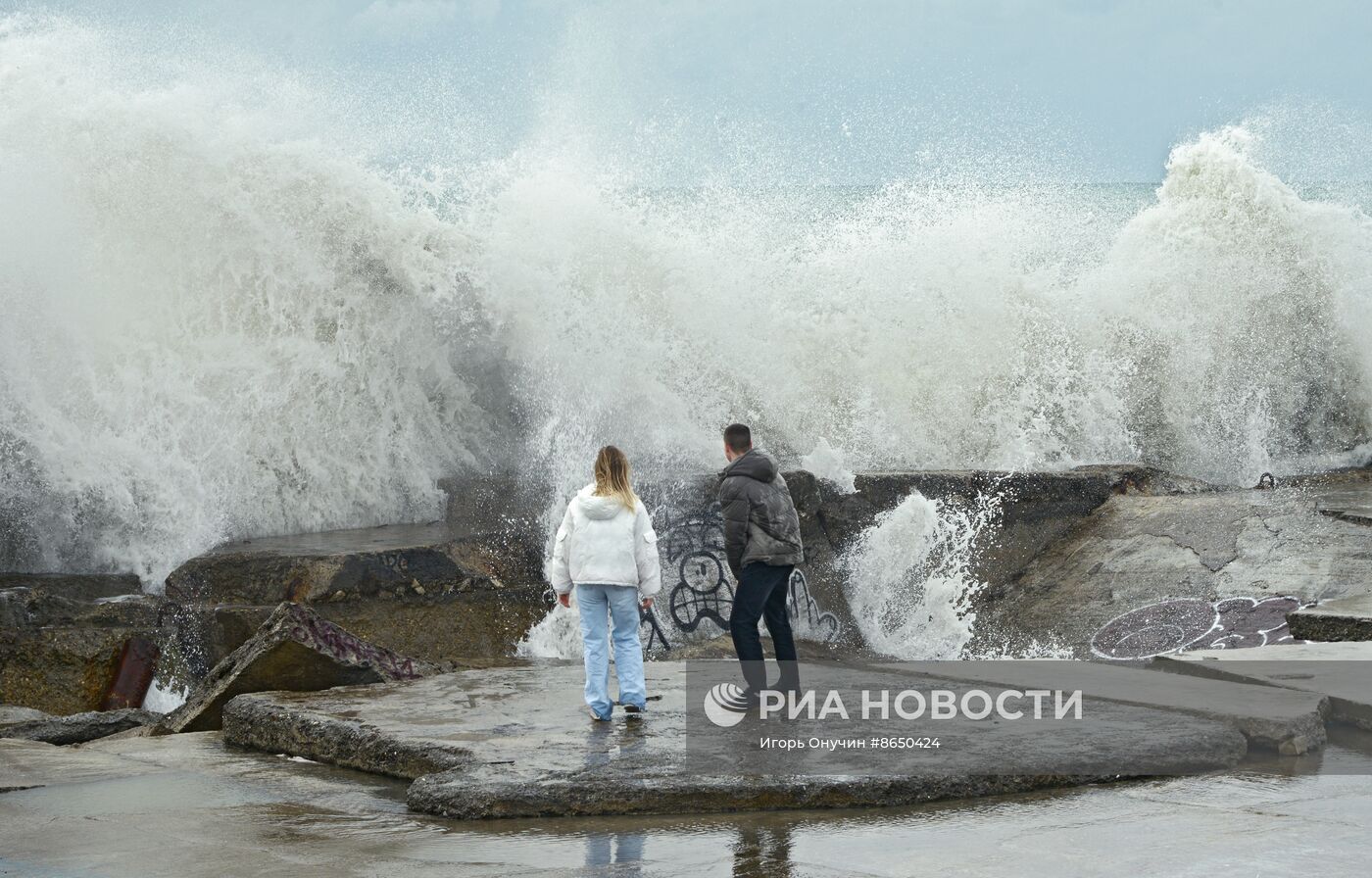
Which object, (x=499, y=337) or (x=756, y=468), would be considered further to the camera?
(x=499, y=337)

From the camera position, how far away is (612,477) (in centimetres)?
601

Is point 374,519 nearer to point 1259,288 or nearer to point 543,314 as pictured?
point 543,314

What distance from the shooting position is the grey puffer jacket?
6000 mm

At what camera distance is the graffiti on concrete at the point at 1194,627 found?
789 centimetres

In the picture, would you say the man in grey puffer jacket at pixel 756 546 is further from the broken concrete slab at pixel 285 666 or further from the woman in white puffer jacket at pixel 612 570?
the broken concrete slab at pixel 285 666

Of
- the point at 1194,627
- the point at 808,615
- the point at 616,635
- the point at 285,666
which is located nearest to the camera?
the point at 616,635

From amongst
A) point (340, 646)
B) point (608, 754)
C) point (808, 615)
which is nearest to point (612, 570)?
point (608, 754)

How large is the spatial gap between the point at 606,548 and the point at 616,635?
0.39 metres

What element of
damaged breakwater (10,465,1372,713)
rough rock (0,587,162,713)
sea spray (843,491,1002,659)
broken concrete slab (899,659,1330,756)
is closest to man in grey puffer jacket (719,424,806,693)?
broken concrete slab (899,659,1330,756)

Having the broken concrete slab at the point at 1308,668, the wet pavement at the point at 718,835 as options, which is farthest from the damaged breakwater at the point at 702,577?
the wet pavement at the point at 718,835

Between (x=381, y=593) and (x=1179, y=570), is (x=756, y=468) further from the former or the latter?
(x=1179, y=570)

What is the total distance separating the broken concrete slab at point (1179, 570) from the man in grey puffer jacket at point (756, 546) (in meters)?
2.92

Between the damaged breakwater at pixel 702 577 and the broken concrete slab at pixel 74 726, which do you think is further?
the damaged breakwater at pixel 702 577

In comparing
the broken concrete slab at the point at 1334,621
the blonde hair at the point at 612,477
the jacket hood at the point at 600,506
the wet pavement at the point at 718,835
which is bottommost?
the wet pavement at the point at 718,835
